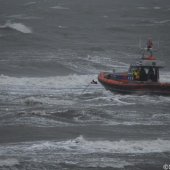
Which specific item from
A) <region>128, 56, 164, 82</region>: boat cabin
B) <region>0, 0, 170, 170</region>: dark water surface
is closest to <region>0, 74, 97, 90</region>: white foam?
<region>0, 0, 170, 170</region>: dark water surface

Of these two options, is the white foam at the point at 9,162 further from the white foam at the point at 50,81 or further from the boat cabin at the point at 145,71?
the white foam at the point at 50,81

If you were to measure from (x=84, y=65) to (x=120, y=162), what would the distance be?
19930 millimetres

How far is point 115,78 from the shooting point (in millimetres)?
28734

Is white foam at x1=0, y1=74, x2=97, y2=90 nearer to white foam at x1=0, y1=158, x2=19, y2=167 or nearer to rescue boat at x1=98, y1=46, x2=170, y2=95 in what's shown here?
rescue boat at x1=98, y1=46, x2=170, y2=95

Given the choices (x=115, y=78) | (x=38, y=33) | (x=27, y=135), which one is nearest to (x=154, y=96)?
(x=115, y=78)

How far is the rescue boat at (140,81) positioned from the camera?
2709cm

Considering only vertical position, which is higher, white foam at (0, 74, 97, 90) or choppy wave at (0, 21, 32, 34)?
choppy wave at (0, 21, 32, 34)

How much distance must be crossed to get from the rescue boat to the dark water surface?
11.8 inches

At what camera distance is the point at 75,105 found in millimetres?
25094

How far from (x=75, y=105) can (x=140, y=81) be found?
3777 mm

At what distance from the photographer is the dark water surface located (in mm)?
17828

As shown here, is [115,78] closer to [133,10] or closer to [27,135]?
[27,135]

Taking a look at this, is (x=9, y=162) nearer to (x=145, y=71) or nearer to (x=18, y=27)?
(x=145, y=71)

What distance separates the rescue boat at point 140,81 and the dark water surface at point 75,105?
11.8 inches
